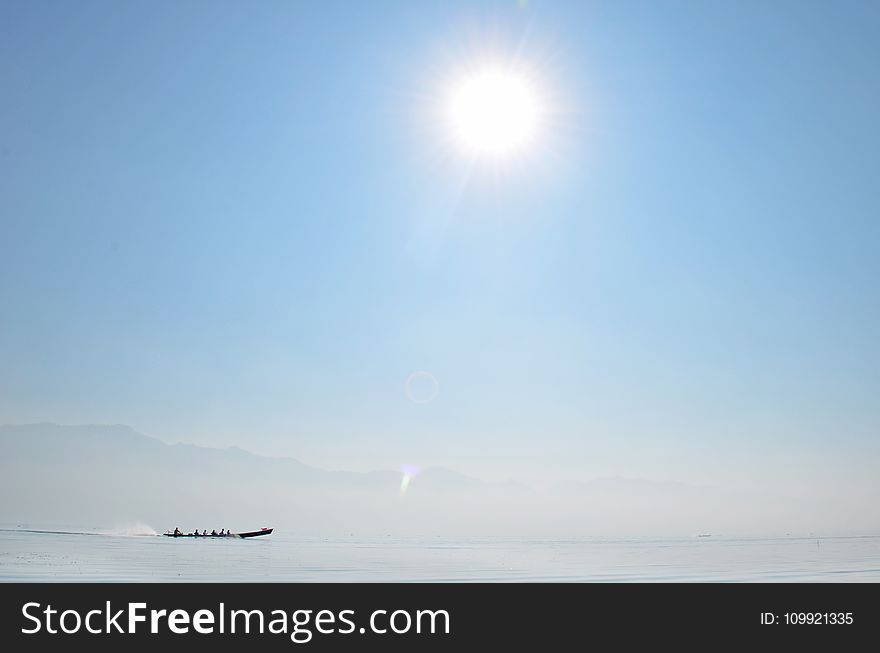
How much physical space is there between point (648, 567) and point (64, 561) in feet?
168

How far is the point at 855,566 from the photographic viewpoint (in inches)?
2404
